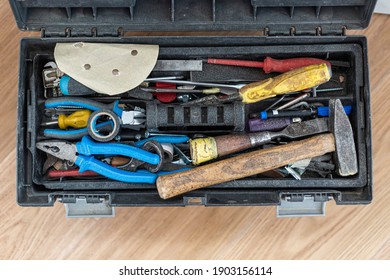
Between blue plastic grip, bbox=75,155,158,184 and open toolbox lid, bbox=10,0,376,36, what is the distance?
0.27 m

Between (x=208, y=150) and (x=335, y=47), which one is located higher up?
(x=335, y=47)

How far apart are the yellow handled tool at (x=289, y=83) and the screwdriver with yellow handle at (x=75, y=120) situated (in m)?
0.33

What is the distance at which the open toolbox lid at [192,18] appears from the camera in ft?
4.13

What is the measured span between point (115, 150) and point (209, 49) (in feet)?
0.96

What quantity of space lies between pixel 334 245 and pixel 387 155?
25 centimetres

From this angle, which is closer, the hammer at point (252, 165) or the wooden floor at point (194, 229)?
the hammer at point (252, 165)

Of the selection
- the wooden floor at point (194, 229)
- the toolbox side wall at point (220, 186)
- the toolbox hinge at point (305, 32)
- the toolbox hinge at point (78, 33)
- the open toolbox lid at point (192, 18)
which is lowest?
the wooden floor at point (194, 229)

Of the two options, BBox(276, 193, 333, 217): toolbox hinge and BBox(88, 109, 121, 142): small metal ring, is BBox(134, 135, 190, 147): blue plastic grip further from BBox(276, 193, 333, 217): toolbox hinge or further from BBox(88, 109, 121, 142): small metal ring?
BBox(276, 193, 333, 217): toolbox hinge

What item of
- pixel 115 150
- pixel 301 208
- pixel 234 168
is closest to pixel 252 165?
pixel 234 168

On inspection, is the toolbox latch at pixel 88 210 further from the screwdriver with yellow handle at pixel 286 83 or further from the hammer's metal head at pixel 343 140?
the hammer's metal head at pixel 343 140

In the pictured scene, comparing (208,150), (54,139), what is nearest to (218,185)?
(208,150)

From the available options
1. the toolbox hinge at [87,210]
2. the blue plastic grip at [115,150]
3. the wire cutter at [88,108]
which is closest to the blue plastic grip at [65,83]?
the wire cutter at [88,108]

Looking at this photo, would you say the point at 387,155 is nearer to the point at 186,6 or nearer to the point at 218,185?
the point at 218,185
